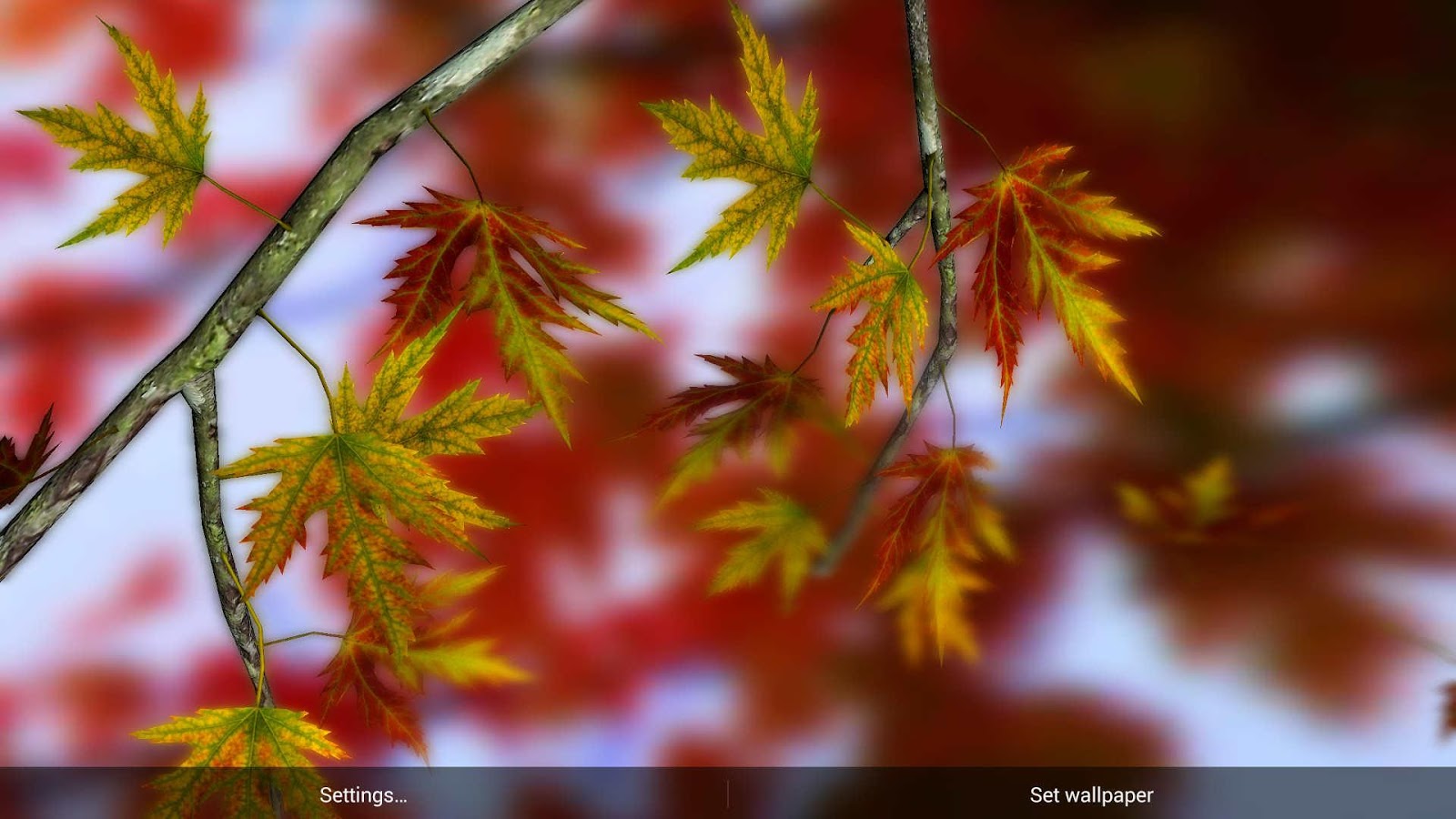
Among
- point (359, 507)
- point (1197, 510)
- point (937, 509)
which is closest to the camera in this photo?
point (359, 507)

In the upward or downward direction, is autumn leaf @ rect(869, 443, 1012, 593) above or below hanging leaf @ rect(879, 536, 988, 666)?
above

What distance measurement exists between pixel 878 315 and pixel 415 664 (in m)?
0.42

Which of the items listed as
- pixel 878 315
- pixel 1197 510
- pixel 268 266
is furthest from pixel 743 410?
pixel 1197 510

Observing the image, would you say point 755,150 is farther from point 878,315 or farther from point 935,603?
point 935,603

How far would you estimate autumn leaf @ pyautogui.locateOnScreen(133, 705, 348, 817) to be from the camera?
43cm

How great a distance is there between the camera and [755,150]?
43 cm

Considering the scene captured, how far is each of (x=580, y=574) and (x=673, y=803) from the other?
23cm

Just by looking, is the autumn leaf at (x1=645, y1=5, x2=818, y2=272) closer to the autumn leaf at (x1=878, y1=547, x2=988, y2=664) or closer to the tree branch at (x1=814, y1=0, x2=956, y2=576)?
the tree branch at (x1=814, y1=0, x2=956, y2=576)

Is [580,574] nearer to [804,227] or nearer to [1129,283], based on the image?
[804,227]

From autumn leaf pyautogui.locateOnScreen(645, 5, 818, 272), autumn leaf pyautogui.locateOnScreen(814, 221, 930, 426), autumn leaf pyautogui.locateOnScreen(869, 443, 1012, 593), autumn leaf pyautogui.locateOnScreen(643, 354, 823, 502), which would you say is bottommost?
autumn leaf pyautogui.locateOnScreen(869, 443, 1012, 593)

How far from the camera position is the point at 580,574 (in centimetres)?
82

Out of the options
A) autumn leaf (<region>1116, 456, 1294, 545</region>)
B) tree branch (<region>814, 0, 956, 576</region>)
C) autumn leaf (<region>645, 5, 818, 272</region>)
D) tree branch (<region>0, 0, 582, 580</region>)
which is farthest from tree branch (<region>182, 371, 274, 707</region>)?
autumn leaf (<region>1116, 456, 1294, 545</region>)

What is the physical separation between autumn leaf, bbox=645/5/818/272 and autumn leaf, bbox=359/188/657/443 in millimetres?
68

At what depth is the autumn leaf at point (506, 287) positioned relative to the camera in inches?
17.2
